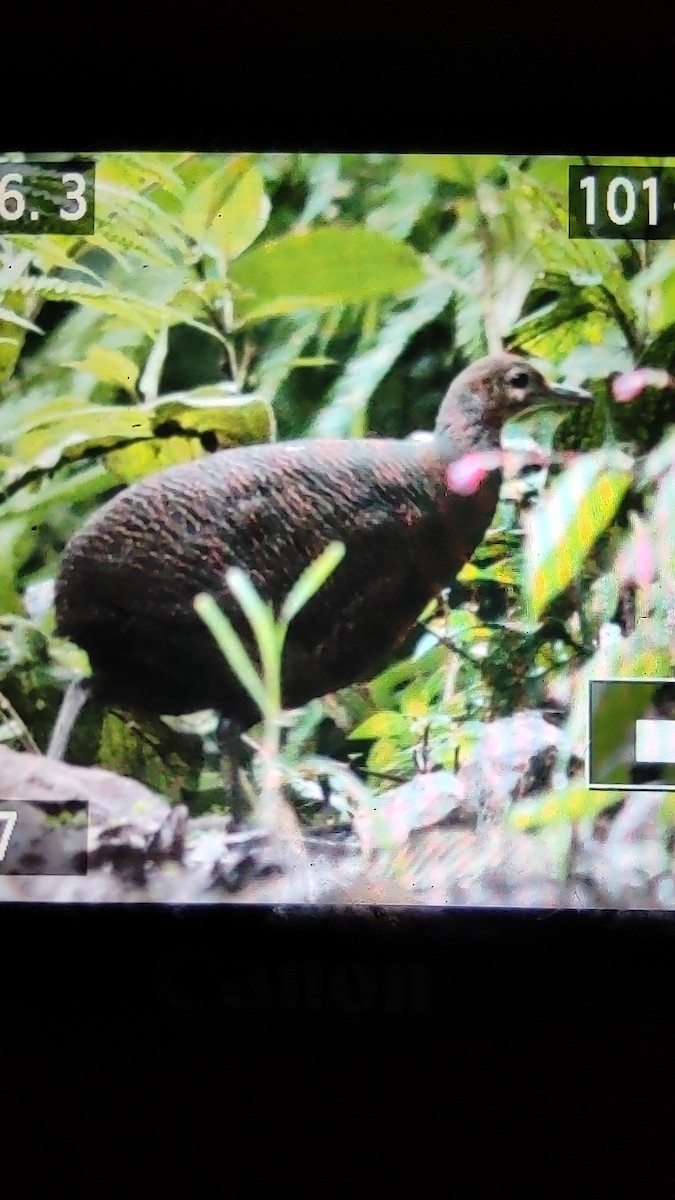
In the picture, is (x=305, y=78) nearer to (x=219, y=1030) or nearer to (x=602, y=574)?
(x=602, y=574)

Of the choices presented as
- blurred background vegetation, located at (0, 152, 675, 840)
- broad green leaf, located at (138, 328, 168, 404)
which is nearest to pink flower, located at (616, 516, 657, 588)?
blurred background vegetation, located at (0, 152, 675, 840)

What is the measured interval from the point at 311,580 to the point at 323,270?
0.91 ft

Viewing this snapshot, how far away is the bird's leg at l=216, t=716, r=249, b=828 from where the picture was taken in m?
0.83

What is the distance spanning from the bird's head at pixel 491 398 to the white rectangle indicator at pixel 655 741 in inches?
11.4

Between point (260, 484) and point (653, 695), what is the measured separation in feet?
1.29

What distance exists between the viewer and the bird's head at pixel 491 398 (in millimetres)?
854

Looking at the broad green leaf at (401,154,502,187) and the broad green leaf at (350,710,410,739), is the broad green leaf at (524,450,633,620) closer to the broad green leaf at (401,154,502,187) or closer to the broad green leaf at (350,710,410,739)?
the broad green leaf at (350,710,410,739)

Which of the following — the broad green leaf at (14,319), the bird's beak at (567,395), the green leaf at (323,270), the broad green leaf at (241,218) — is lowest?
the bird's beak at (567,395)

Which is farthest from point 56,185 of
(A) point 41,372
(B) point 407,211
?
(B) point 407,211

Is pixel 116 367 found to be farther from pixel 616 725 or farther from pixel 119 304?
pixel 616 725

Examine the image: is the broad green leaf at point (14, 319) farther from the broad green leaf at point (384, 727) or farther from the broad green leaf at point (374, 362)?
the broad green leaf at point (384, 727)

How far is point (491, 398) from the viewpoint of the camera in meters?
0.85

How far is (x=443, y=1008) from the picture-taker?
2.68 ft

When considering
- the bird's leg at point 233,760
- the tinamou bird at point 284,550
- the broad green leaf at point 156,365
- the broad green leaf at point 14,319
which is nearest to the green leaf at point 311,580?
the tinamou bird at point 284,550
